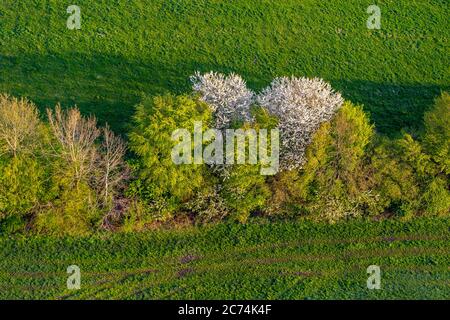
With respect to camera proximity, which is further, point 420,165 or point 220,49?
point 220,49

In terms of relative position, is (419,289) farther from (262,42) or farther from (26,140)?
(26,140)

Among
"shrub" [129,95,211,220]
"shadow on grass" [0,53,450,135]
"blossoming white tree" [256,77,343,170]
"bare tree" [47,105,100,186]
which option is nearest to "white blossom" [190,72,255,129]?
"shrub" [129,95,211,220]

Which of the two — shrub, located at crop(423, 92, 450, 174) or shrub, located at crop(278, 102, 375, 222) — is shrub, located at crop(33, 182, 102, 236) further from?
shrub, located at crop(423, 92, 450, 174)

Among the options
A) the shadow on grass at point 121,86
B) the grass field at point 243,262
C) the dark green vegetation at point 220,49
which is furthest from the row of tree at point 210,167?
the dark green vegetation at point 220,49

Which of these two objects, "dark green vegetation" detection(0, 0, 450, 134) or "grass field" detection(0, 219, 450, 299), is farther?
"dark green vegetation" detection(0, 0, 450, 134)

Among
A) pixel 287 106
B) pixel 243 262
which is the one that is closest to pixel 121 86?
pixel 287 106

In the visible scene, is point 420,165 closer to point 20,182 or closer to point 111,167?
point 111,167
